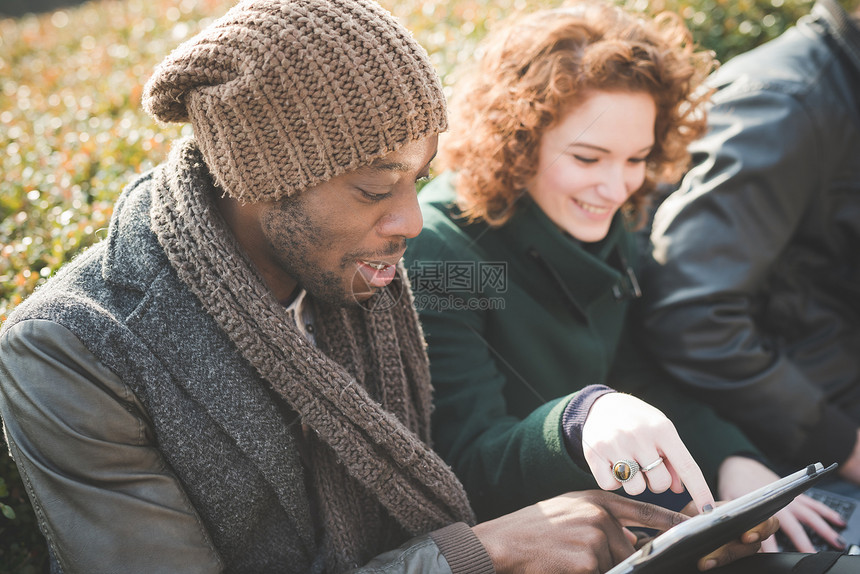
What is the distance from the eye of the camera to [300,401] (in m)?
1.98

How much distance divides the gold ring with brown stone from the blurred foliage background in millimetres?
1714

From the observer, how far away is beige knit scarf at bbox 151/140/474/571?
1900mm

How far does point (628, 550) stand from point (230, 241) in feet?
4.49

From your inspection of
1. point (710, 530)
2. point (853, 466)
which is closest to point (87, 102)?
point (710, 530)

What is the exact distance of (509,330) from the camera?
2.75 metres

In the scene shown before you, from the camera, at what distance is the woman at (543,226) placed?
261 cm

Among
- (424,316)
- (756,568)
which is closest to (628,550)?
(756,568)

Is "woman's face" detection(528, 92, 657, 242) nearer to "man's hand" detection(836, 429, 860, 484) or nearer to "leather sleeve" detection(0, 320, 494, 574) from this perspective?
"man's hand" detection(836, 429, 860, 484)

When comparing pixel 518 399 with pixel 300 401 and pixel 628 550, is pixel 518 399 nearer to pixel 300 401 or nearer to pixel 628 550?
pixel 628 550

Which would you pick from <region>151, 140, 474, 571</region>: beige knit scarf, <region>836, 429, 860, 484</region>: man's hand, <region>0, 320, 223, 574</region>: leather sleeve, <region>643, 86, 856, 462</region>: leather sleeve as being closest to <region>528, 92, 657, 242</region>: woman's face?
<region>643, 86, 856, 462</region>: leather sleeve

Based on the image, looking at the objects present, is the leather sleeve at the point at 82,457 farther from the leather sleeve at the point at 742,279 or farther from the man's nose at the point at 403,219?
the leather sleeve at the point at 742,279

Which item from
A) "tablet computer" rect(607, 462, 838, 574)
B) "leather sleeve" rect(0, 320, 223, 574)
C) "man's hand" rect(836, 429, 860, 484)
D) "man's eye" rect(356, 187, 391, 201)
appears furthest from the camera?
"man's hand" rect(836, 429, 860, 484)

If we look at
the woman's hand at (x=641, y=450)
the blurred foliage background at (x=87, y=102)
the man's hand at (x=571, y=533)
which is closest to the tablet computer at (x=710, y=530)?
the woman's hand at (x=641, y=450)

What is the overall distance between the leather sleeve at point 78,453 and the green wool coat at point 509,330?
1.05 m
